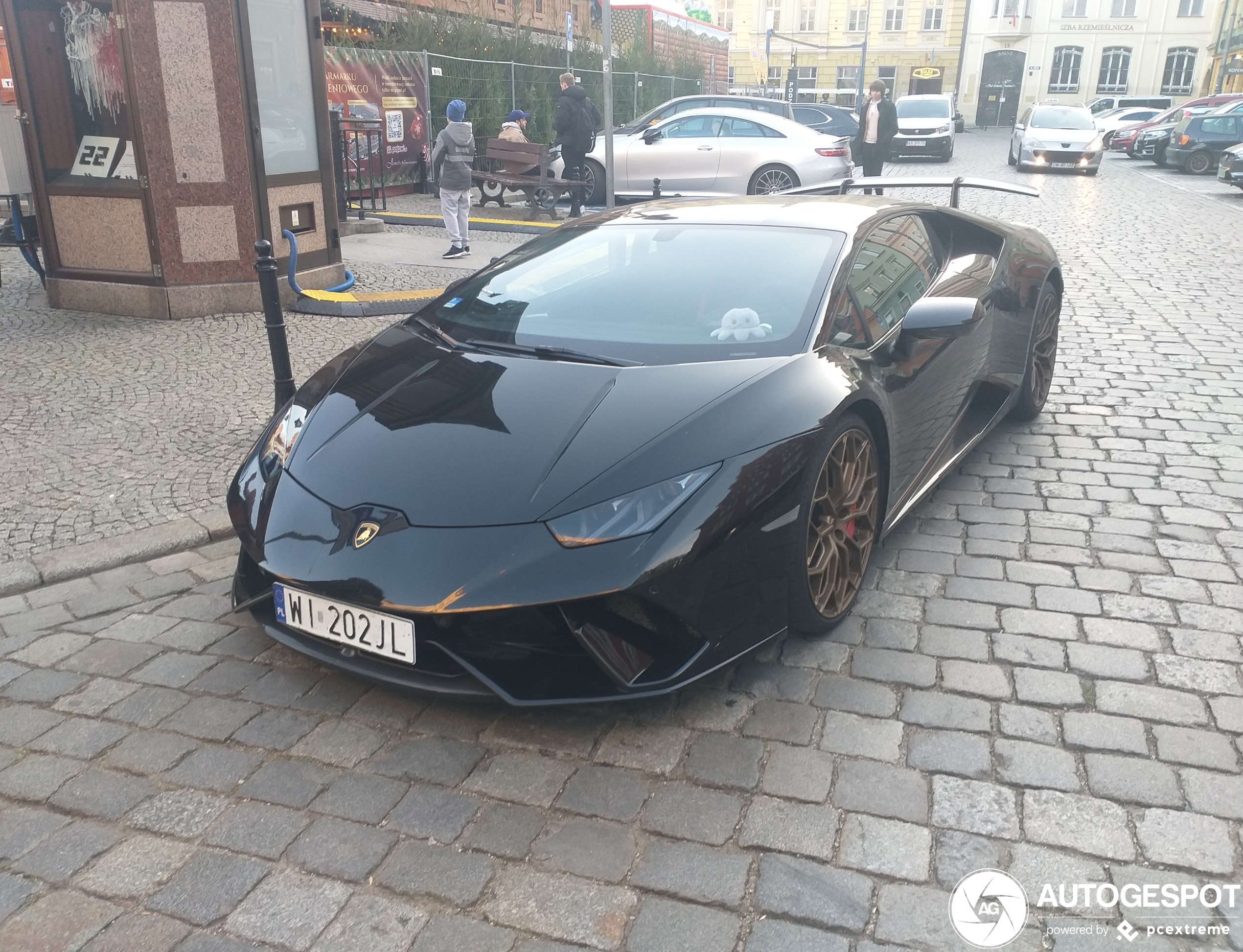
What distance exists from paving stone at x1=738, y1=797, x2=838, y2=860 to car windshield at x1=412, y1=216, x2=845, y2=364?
1434mm

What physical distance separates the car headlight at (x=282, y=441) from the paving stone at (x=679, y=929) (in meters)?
1.79

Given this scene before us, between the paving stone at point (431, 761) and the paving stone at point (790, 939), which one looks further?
the paving stone at point (431, 761)

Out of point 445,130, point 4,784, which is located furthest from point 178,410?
point 445,130

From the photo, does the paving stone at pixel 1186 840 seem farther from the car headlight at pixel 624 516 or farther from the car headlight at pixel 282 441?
the car headlight at pixel 282 441

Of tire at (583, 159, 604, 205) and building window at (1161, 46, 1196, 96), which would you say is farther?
building window at (1161, 46, 1196, 96)

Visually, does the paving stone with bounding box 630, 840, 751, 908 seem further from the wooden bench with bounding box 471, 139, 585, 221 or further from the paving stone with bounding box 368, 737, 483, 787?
the wooden bench with bounding box 471, 139, 585, 221

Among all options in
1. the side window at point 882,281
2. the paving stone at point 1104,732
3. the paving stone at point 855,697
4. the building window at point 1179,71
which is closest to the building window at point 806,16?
the building window at point 1179,71

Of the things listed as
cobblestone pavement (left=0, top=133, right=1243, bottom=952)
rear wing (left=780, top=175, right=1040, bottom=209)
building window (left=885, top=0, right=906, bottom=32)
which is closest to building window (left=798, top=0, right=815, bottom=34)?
building window (left=885, top=0, right=906, bottom=32)

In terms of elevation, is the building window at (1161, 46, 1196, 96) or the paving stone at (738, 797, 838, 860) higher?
the building window at (1161, 46, 1196, 96)

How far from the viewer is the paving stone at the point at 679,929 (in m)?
2.16

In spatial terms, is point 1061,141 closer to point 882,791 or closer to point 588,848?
point 882,791

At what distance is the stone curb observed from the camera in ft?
12.9

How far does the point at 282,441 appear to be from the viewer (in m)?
3.41

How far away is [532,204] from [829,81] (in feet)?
181
